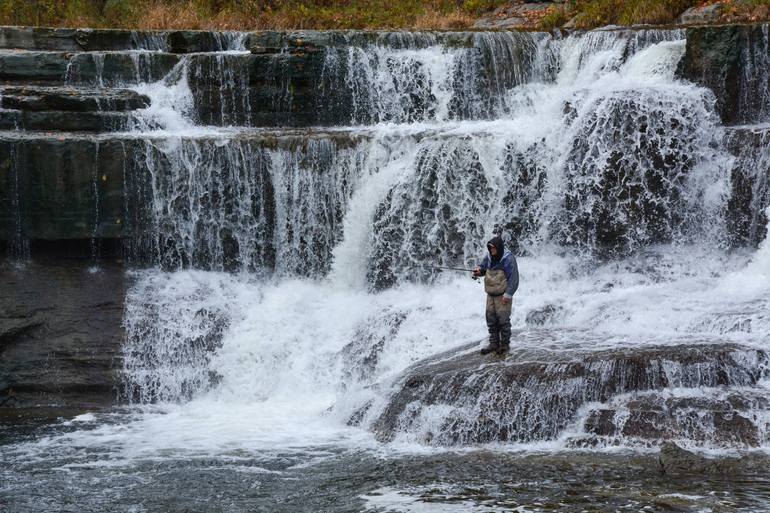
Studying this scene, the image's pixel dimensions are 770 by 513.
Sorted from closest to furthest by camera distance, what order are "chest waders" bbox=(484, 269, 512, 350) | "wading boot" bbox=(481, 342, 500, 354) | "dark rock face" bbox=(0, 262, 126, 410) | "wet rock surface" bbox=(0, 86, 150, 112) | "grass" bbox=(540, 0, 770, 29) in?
"chest waders" bbox=(484, 269, 512, 350), "wading boot" bbox=(481, 342, 500, 354), "dark rock face" bbox=(0, 262, 126, 410), "wet rock surface" bbox=(0, 86, 150, 112), "grass" bbox=(540, 0, 770, 29)

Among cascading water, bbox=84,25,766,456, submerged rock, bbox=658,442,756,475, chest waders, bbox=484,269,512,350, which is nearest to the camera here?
submerged rock, bbox=658,442,756,475

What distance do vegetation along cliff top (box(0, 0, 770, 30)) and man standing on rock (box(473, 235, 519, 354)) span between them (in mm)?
11955

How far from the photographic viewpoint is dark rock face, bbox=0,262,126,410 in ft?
48.5

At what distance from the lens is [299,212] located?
17188 millimetres

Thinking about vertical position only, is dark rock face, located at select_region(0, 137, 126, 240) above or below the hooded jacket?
above

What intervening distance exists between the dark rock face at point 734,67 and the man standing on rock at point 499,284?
23.9 feet

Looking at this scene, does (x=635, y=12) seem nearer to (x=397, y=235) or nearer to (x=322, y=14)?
(x=322, y=14)

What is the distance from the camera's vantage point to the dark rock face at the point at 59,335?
1477 centimetres

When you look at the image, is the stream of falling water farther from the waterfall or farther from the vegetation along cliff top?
the vegetation along cliff top

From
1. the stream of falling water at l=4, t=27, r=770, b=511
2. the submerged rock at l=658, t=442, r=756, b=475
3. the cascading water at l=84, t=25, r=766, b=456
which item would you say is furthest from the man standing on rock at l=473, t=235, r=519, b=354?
the submerged rock at l=658, t=442, r=756, b=475

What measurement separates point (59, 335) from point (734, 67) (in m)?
12.2

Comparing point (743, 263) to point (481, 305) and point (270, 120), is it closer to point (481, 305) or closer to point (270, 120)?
point (481, 305)

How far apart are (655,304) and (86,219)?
9171mm

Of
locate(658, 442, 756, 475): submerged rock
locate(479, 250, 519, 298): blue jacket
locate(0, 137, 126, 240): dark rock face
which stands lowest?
locate(658, 442, 756, 475): submerged rock
